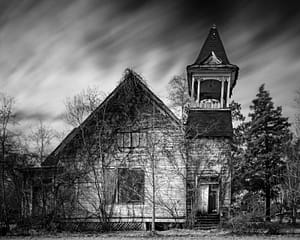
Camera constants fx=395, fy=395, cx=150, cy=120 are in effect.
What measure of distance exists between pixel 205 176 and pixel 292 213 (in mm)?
5263

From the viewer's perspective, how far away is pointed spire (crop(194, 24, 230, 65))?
2602 centimetres

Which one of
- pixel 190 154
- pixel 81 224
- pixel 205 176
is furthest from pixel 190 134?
pixel 81 224

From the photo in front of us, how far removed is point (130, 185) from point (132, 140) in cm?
252

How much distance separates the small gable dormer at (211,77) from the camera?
82.8ft

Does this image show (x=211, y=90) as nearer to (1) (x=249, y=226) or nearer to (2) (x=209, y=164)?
(2) (x=209, y=164)

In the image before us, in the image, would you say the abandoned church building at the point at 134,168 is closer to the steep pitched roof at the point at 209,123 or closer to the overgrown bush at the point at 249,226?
the steep pitched roof at the point at 209,123

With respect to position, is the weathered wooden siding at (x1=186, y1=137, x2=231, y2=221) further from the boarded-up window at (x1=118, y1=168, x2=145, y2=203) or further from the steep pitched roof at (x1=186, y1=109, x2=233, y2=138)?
the boarded-up window at (x1=118, y1=168, x2=145, y2=203)

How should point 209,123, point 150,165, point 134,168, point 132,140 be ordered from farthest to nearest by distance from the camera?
point 209,123, point 132,140, point 134,168, point 150,165

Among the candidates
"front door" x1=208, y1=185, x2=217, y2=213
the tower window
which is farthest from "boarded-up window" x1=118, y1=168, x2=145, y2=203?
the tower window

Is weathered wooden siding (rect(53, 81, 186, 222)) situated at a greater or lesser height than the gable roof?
lesser

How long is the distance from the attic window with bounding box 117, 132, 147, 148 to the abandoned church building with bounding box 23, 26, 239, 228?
0.19ft

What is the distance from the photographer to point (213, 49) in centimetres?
2683

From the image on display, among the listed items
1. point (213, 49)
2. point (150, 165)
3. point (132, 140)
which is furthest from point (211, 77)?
point (150, 165)

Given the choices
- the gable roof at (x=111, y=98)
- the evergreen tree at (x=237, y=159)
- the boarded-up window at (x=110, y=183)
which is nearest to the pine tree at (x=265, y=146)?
the evergreen tree at (x=237, y=159)
